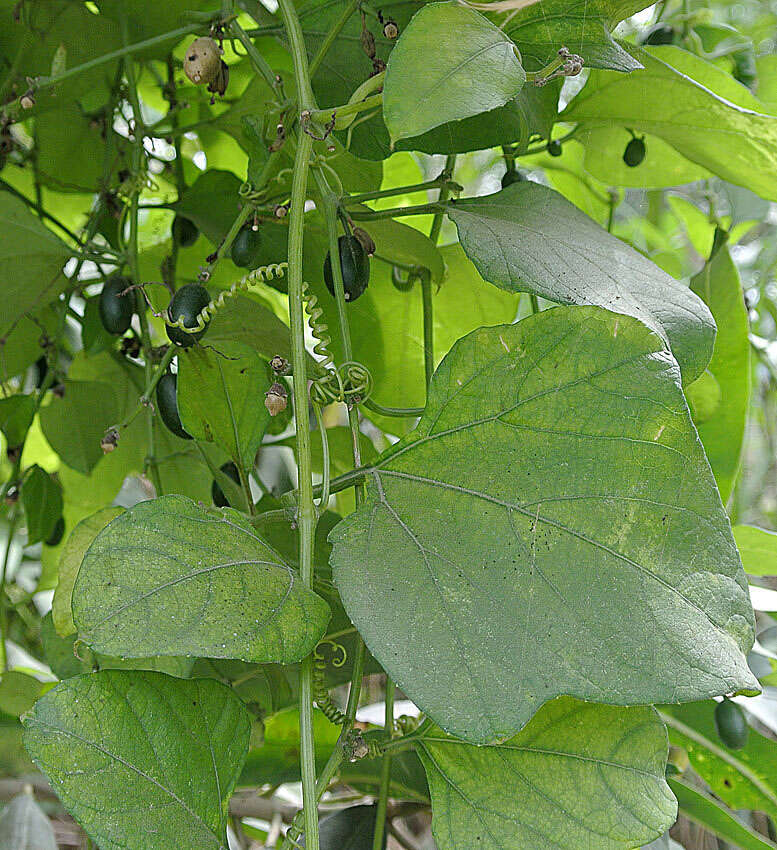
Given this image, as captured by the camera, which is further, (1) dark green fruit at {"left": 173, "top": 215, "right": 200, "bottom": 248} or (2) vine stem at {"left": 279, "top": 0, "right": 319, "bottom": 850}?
(1) dark green fruit at {"left": 173, "top": 215, "right": 200, "bottom": 248}

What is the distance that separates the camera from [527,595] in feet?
0.81

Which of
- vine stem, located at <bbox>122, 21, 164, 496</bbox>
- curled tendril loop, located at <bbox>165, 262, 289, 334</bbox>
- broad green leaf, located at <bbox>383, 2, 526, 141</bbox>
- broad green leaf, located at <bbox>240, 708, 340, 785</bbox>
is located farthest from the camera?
broad green leaf, located at <bbox>240, 708, 340, 785</bbox>

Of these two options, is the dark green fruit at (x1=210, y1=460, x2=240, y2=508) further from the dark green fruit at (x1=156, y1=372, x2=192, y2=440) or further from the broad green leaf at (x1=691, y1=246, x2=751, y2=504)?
the broad green leaf at (x1=691, y1=246, x2=751, y2=504)

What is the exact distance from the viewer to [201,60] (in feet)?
1.17

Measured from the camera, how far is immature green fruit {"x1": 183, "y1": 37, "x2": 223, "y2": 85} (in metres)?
0.36

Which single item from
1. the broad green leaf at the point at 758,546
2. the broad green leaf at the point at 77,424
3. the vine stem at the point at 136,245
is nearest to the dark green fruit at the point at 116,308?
the vine stem at the point at 136,245

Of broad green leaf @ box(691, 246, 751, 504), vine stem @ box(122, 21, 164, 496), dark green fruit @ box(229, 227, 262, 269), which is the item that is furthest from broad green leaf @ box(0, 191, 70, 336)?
broad green leaf @ box(691, 246, 751, 504)

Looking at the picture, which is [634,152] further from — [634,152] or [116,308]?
[116,308]

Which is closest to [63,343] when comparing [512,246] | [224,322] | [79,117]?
[79,117]

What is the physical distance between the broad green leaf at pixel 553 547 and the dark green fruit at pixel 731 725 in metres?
0.26

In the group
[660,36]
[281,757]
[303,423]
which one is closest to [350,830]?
[281,757]

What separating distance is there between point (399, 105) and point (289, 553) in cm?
21

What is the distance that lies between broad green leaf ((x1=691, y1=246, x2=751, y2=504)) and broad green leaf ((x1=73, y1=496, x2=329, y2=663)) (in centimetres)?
31

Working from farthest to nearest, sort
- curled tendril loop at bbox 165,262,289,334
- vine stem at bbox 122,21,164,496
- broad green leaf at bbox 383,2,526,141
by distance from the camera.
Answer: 1. vine stem at bbox 122,21,164,496
2. curled tendril loop at bbox 165,262,289,334
3. broad green leaf at bbox 383,2,526,141
